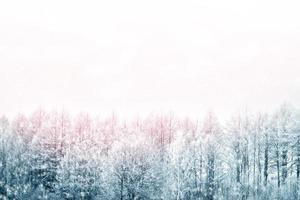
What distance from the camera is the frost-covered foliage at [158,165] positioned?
74062 mm

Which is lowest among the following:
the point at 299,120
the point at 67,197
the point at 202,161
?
the point at 67,197

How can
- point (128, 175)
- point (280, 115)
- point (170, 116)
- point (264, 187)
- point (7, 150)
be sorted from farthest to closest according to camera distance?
point (170, 116), point (280, 115), point (7, 150), point (264, 187), point (128, 175)

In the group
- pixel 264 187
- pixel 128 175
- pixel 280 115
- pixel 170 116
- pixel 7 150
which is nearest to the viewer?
pixel 128 175

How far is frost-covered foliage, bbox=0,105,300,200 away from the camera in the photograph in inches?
2916

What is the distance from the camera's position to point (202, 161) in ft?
261

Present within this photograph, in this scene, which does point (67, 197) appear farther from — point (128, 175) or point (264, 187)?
point (264, 187)

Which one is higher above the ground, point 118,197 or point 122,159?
point 122,159

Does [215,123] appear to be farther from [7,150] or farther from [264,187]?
[7,150]

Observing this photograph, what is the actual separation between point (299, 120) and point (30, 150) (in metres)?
44.1

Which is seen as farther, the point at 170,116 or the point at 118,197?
the point at 170,116

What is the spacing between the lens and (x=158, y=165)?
254ft

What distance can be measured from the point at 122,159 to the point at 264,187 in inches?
867

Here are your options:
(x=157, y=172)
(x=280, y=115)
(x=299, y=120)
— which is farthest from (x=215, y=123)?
(x=157, y=172)

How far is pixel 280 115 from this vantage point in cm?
9675
